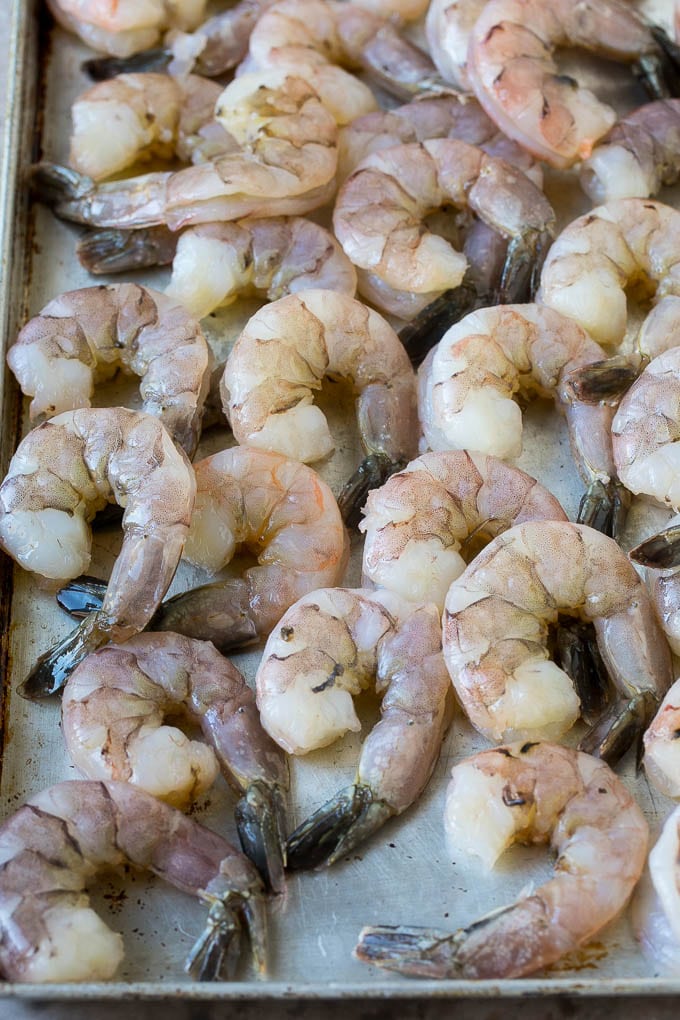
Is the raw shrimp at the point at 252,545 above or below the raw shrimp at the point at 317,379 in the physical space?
below

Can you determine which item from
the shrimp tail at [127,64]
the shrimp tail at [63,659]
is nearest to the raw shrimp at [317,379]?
the shrimp tail at [63,659]

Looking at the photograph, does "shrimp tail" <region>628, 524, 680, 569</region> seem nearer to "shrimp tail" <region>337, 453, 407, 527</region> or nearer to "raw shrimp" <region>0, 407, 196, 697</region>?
"shrimp tail" <region>337, 453, 407, 527</region>

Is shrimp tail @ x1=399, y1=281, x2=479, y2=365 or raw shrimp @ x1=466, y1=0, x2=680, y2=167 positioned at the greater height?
raw shrimp @ x1=466, y1=0, x2=680, y2=167

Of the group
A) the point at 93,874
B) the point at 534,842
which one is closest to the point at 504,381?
the point at 534,842

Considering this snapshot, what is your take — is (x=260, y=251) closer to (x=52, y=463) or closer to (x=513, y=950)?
(x=52, y=463)

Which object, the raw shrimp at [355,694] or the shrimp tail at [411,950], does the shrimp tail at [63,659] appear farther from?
the shrimp tail at [411,950]

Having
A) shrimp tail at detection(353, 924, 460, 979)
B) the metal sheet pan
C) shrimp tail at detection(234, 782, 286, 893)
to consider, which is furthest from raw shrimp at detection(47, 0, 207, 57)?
shrimp tail at detection(353, 924, 460, 979)

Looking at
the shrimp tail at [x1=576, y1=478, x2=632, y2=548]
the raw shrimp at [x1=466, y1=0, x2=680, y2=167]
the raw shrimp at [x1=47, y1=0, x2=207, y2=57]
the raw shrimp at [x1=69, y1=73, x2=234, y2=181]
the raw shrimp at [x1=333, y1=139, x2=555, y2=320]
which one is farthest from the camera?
the raw shrimp at [x1=47, y1=0, x2=207, y2=57]
